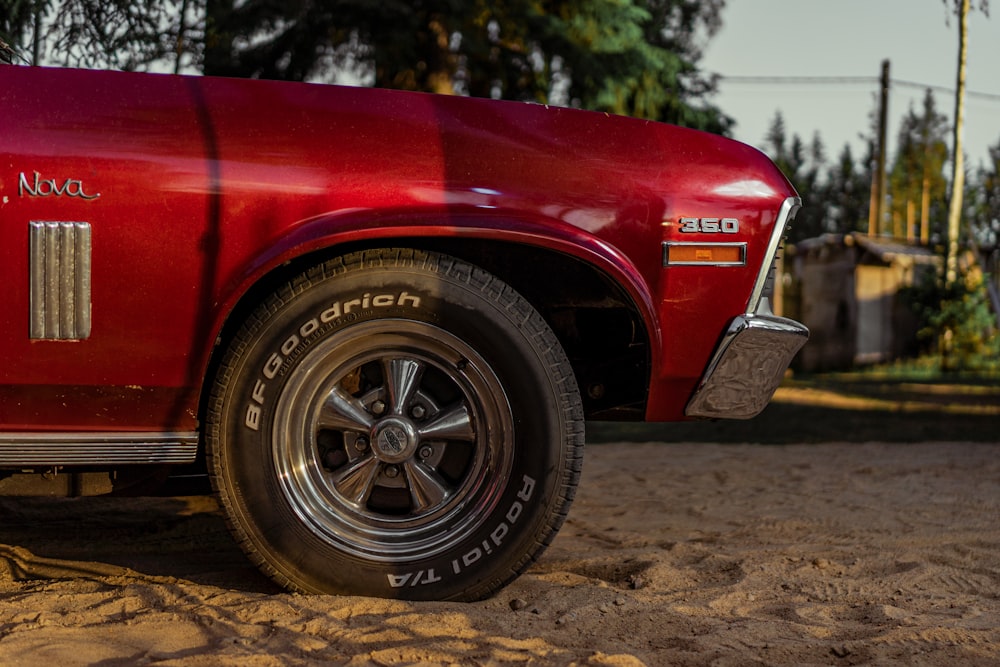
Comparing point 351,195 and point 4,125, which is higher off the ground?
point 4,125

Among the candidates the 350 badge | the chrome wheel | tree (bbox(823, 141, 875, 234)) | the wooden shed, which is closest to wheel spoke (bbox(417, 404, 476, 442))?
the chrome wheel

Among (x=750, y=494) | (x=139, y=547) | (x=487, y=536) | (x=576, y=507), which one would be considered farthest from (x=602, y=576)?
(x=750, y=494)

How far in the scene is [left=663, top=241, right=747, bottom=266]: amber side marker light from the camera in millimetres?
2945

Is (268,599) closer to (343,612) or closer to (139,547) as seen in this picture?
(343,612)

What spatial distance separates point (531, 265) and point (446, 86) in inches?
427

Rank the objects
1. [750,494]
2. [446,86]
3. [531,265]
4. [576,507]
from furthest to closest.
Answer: [446,86]
[750,494]
[576,507]
[531,265]

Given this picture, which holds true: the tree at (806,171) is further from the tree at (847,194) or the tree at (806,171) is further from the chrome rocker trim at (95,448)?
the chrome rocker trim at (95,448)

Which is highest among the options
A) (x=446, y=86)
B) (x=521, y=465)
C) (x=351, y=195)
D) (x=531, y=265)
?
(x=446, y=86)

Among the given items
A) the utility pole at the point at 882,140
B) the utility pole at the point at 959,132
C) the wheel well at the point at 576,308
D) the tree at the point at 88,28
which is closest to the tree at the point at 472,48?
the tree at the point at 88,28

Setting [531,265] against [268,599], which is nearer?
[268,599]

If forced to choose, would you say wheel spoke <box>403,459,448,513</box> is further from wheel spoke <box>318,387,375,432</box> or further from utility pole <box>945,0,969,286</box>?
utility pole <box>945,0,969,286</box>

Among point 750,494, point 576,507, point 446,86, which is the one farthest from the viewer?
point 446,86

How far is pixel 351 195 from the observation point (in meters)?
2.78

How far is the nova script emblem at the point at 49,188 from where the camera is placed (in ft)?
8.73
